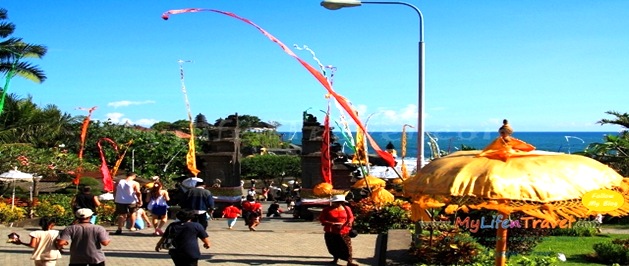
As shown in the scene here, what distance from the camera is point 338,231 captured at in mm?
12695

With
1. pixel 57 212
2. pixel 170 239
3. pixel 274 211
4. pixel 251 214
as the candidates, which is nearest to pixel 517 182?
pixel 170 239

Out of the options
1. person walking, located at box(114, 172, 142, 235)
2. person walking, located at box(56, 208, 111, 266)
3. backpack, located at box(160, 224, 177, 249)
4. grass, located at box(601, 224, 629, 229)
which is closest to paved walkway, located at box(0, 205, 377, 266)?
person walking, located at box(114, 172, 142, 235)

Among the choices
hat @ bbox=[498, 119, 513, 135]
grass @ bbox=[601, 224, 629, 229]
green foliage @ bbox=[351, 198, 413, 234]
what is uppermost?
hat @ bbox=[498, 119, 513, 135]

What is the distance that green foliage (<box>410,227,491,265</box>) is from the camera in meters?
11.6

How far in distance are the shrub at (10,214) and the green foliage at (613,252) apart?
1554cm

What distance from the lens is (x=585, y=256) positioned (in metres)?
14.2

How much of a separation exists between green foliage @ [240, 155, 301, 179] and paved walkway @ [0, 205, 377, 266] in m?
36.9

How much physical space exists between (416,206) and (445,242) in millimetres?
3729

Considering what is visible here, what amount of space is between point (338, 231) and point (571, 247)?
6.19 meters

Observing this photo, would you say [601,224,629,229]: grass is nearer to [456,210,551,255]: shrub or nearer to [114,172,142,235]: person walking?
[456,210,551,255]: shrub

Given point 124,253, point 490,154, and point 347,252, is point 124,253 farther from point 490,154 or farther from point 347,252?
point 490,154

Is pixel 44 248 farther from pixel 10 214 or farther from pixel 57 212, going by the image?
pixel 57 212

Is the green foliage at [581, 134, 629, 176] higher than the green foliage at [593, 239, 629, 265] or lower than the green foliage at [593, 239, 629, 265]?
higher

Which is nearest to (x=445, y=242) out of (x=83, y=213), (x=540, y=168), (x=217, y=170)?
(x=540, y=168)
